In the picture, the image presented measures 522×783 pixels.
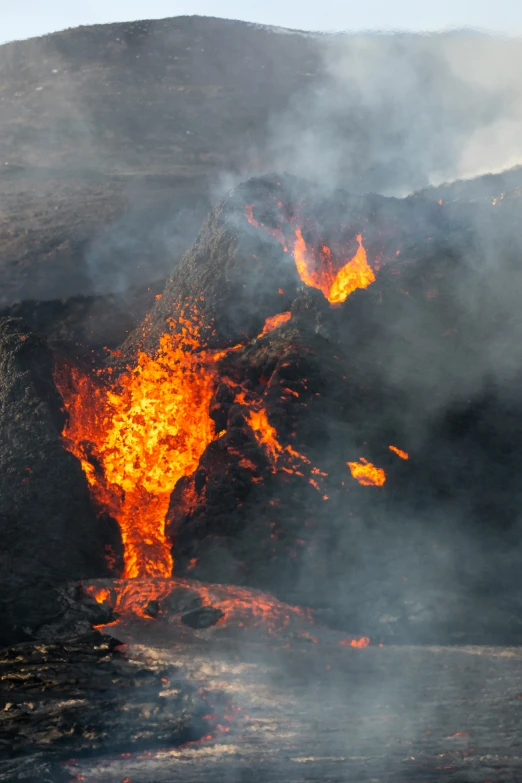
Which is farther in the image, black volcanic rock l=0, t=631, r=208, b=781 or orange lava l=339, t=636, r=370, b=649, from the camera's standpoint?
orange lava l=339, t=636, r=370, b=649

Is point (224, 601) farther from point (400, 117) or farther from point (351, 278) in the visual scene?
point (400, 117)

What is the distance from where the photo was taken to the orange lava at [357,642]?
11194 mm

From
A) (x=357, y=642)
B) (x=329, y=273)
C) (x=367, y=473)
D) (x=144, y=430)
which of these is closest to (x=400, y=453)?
(x=367, y=473)

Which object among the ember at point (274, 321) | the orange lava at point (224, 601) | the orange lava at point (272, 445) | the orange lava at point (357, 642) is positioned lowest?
the orange lava at point (357, 642)

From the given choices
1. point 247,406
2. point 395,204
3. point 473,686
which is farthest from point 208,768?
point 395,204

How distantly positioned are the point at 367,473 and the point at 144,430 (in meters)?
3.75

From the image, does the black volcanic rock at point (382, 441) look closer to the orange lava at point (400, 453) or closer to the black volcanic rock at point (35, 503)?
the orange lava at point (400, 453)

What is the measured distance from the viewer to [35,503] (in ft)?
42.5

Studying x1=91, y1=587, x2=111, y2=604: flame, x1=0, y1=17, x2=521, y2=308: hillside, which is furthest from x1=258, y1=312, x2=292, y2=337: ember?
x1=0, y1=17, x2=521, y2=308: hillside

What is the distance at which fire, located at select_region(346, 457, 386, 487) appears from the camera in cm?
1263

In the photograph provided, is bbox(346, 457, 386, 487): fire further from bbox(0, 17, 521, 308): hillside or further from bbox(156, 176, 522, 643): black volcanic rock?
bbox(0, 17, 521, 308): hillside

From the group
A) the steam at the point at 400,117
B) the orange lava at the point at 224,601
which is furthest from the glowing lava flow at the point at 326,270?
the steam at the point at 400,117

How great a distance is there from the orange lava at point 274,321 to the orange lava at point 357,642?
523 centimetres

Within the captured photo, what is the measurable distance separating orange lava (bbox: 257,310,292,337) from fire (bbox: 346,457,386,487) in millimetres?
2930
